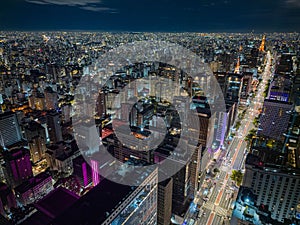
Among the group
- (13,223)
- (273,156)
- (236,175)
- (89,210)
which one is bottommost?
(13,223)

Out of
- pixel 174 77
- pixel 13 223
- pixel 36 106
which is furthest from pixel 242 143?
pixel 36 106

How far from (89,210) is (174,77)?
12915 millimetres

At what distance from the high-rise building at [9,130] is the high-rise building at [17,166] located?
2.33 metres

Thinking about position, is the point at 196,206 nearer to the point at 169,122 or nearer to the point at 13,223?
the point at 169,122

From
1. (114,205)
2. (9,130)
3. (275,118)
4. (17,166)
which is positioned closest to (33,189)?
(17,166)

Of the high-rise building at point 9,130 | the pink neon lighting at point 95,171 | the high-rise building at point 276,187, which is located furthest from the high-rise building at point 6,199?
the high-rise building at point 276,187

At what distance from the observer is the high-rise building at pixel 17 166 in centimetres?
692

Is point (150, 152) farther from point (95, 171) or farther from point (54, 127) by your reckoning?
point (54, 127)

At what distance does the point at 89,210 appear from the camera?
338 centimetres

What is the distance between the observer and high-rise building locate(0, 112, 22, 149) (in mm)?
8984

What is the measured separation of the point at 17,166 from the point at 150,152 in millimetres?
5004

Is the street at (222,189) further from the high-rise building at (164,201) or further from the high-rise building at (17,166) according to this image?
the high-rise building at (17,166)

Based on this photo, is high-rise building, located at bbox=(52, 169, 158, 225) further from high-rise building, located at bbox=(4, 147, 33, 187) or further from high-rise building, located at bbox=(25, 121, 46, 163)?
high-rise building, located at bbox=(25, 121, 46, 163)

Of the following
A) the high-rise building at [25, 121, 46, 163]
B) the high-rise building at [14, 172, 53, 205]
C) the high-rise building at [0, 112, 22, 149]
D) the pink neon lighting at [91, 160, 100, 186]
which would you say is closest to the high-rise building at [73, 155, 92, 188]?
the pink neon lighting at [91, 160, 100, 186]
